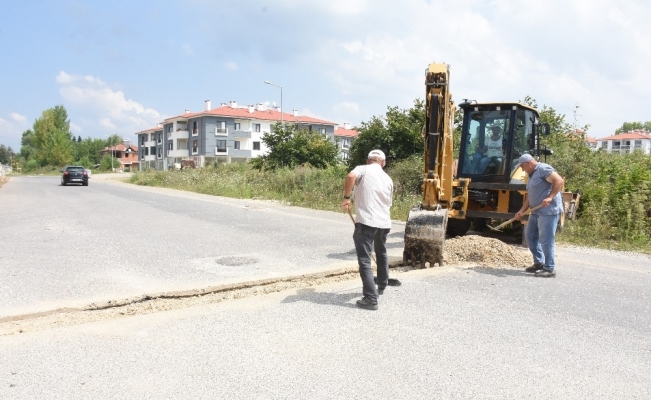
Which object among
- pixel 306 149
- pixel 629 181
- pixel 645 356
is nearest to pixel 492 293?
pixel 645 356

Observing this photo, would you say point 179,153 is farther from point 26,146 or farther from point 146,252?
point 26,146

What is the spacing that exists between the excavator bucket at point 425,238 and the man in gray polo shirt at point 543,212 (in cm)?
131

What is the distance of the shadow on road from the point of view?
5918mm

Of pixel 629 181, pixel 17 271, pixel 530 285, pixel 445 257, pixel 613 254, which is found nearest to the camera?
pixel 530 285

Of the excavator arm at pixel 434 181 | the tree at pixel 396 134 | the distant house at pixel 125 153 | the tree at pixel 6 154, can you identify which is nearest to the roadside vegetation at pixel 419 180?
the tree at pixel 396 134

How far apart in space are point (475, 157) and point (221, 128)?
6700cm

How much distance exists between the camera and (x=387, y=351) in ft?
14.6

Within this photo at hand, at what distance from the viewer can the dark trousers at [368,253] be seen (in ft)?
18.6

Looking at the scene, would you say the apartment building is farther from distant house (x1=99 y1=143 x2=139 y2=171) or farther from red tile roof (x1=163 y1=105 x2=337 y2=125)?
distant house (x1=99 y1=143 x2=139 y2=171)

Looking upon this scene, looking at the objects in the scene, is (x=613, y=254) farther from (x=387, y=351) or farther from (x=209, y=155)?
(x=209, y=155)

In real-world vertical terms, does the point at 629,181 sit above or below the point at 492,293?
above

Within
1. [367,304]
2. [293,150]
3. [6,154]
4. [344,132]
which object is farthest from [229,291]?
[6,154]

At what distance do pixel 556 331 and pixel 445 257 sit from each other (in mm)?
3335

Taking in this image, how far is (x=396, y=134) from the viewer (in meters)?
25.3
